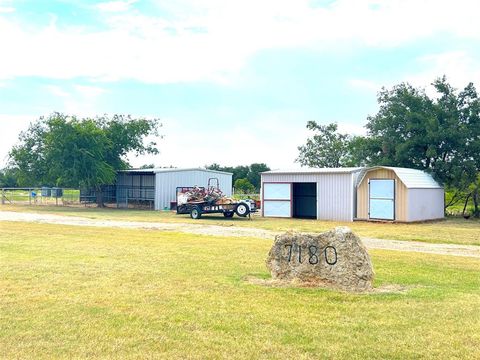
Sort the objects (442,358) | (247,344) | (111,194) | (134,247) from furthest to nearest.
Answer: (111,194) < (134,247) < (247,344) < (442,358)

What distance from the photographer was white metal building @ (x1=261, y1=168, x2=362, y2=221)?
2509 cm

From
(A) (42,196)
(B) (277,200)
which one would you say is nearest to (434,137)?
(B) (277,200)

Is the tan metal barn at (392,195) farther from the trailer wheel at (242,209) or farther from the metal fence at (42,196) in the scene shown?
the metal fence at (42,196)

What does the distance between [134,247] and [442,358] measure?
8959mm

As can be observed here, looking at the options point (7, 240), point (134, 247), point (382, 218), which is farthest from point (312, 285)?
point (382, 218)

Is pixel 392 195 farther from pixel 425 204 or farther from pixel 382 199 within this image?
pixel 425 204

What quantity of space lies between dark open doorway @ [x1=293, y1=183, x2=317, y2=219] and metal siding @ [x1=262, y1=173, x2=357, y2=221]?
1.70 m

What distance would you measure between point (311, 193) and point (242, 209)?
4.45m

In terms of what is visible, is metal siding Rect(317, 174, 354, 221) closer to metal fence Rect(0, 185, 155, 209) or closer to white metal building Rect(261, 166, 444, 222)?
white metal building Rect(261, 166, 444, 222)

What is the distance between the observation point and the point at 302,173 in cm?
2641

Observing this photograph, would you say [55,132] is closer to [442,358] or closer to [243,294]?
[243,294]

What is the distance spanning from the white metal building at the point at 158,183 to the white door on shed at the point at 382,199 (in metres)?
14.3

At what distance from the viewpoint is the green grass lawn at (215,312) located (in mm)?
4965

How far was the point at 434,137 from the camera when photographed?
92.0 feet
